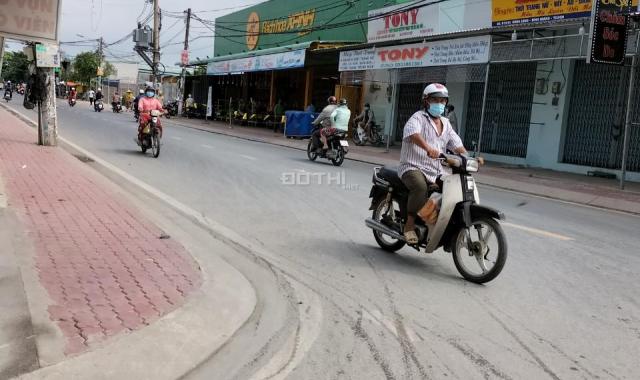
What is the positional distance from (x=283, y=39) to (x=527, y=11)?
2067 centimetres

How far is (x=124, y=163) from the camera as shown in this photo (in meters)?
13.1

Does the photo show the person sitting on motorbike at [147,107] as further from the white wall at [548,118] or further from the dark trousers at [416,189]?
the white wall at [548,118]

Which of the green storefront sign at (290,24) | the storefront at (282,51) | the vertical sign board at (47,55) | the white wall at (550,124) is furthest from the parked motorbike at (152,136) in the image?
the green storefront sign at (290,24)

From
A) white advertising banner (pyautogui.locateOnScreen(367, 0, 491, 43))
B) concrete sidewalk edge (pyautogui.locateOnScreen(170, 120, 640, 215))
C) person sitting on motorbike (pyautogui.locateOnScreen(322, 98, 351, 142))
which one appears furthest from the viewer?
white advertising banner (pyautogui.locateOnScreen(367, 0, 491, 43))

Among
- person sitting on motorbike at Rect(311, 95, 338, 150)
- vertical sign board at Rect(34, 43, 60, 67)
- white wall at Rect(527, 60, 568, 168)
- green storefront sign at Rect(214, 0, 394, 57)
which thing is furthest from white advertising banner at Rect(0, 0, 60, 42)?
green storefront sign at Rect(214, 0, 394, 57)

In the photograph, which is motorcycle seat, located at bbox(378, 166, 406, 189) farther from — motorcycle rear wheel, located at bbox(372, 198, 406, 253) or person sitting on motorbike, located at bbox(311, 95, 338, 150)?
person sitting on motorbike, located at bbox(311, 95, 338, 150)

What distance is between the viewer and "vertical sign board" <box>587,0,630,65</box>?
42.4 feet

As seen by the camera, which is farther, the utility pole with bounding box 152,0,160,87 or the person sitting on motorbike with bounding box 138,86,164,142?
the utility pole with bounding box 152,0,160,87

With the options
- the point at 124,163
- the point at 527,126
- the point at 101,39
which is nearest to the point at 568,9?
the point at 527,126

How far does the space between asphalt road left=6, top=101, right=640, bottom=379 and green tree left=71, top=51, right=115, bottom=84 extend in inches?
3044

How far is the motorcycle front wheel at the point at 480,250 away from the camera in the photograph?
5387 mm

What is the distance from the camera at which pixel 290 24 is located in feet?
115

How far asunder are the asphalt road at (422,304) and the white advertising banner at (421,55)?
28.7 feet

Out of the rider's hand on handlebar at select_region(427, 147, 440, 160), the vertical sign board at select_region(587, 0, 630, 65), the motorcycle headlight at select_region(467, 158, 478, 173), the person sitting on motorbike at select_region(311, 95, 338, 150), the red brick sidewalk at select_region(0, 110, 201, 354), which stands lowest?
the red brick sidewalk at select_region(0, 110, 201, 354)
